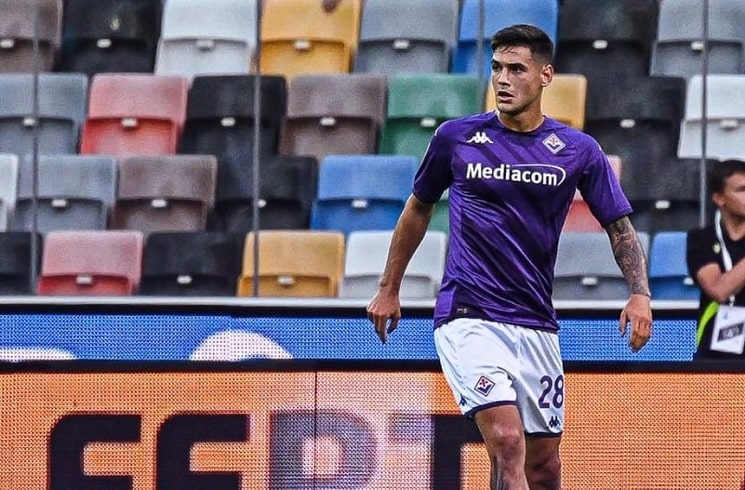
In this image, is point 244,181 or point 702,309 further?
point 244,181

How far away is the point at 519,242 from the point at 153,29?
5.31 metres

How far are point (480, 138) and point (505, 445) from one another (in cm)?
86

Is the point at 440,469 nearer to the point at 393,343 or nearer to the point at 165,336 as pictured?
the point at 393,343

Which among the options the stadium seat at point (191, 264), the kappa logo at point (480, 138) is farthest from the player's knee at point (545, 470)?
the stadium seat at point (191, 264)

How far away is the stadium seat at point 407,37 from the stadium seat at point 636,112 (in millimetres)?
974

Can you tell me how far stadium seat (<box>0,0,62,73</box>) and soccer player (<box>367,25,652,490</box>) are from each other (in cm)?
507

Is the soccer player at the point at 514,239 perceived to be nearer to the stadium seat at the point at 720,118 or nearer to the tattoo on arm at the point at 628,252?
the tattoo on arm at the point at 628,252

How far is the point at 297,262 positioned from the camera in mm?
7707

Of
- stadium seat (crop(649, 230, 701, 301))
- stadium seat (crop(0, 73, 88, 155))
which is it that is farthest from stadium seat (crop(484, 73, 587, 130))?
stadium seat (crop(0, 73, 88, 155))

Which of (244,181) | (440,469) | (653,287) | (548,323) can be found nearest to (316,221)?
(244,181)

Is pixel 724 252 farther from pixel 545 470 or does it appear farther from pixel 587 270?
pixel 545 470

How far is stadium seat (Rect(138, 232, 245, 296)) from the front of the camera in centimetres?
779

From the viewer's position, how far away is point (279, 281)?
303 inches

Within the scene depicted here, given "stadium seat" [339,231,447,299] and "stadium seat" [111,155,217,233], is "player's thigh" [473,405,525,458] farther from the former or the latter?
"stadium seat" [111,155,217,233]
